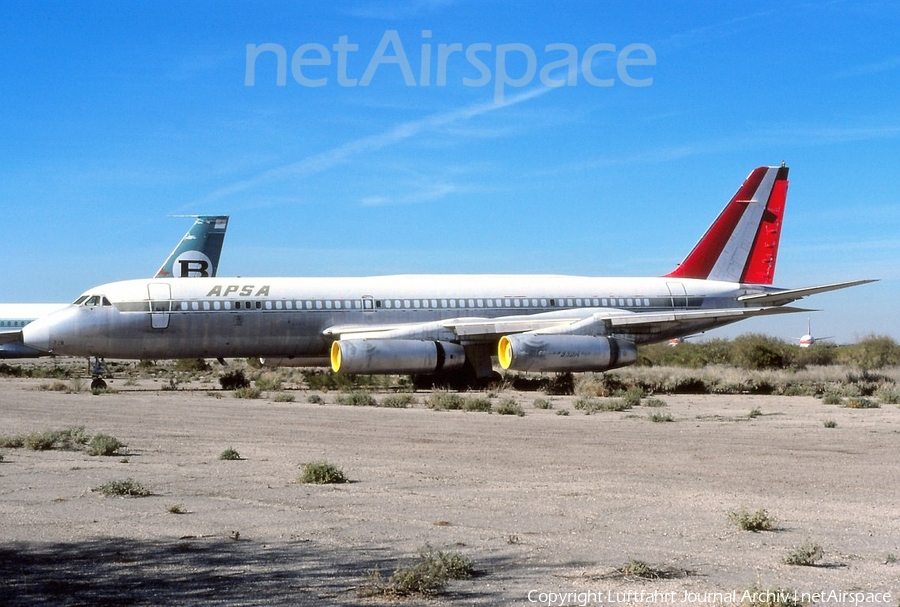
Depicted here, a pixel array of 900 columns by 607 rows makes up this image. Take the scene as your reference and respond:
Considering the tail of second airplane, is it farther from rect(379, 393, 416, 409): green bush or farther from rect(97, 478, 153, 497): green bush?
rect(97, 478, 153, 497): green bush

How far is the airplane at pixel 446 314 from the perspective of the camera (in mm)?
28328

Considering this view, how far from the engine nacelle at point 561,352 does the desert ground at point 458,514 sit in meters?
10.1


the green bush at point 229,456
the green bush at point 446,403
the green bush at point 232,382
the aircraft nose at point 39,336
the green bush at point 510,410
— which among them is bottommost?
the green bush at point 229,456

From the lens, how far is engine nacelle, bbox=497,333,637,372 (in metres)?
28.2

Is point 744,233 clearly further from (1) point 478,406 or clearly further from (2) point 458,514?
(2) point 458,514

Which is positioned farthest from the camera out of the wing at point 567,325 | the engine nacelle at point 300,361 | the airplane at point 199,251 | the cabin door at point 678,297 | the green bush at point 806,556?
the airplane at point 199,251

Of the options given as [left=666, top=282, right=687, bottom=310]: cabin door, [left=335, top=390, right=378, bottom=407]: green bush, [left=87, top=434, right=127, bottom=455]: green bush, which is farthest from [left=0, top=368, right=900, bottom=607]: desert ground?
[left=666, top=282, right=687, bottom=310]: cabin door

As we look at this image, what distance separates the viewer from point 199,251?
41.2 metres

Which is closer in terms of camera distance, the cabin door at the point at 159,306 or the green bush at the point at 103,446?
the green bush at the point at 103,446

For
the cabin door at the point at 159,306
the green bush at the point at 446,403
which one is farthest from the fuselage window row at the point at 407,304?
the green bush at the point at 446,403

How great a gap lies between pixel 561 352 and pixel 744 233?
10.1 m

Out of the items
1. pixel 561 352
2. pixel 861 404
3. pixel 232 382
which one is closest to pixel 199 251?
pixel 232 382

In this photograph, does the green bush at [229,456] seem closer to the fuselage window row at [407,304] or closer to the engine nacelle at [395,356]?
the engine nacelle at [395,356]

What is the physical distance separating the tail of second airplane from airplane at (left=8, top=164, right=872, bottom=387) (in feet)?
36.4
